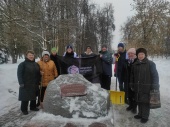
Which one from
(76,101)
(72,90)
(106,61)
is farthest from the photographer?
(106,61)

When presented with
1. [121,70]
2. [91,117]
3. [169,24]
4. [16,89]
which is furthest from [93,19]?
[91,117]

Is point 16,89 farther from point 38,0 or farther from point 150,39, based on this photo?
point 150,39

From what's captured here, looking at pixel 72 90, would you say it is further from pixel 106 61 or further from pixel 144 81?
pixel 106 61

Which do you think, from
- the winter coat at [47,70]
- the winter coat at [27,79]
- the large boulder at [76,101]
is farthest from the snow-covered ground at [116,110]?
the winter coat at [47,70]

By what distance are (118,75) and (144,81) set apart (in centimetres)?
194

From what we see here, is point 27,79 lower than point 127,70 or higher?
lower

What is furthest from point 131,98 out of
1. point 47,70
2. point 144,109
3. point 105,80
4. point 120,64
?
point 47,70

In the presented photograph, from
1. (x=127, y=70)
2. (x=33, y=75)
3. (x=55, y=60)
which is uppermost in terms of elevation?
(x=55, y=60)

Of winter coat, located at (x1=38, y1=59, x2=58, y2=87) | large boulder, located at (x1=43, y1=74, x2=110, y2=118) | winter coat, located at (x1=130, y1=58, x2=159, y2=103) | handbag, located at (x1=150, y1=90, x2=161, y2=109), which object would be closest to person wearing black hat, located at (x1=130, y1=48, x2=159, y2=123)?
winter coat, located at (x1=130, y1=58, x2=159, y2=103)

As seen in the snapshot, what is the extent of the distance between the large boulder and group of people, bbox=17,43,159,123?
45.1 inches

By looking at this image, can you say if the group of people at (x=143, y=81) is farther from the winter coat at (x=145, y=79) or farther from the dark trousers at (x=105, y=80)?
the dark trousers at (x=105, y=80)

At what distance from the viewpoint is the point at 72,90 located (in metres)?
5.12

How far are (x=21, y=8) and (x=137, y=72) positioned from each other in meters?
4.98

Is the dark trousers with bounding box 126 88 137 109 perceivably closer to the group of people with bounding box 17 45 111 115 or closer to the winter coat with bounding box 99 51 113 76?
the winter coat with bounding box 99 51 113 76
